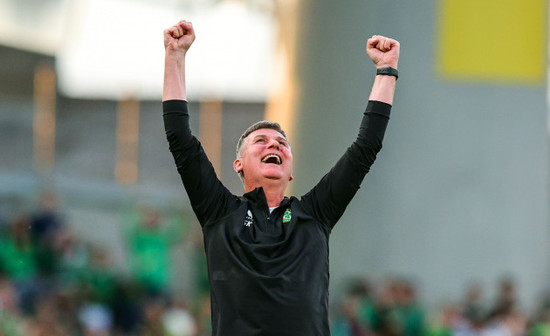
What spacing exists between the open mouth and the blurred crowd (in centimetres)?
592

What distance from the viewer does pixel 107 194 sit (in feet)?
58.4

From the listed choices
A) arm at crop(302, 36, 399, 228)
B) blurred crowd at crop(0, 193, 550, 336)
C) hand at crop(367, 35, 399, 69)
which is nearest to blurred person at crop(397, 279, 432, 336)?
blurred crowd at crop(0, 193, 550, 336)

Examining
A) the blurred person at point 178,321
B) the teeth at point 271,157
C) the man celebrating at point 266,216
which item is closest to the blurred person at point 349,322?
the blurred person at point 178,321

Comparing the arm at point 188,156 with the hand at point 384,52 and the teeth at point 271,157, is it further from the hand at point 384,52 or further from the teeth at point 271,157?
the hand at point 384,52

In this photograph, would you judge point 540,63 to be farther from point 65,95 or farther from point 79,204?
point 65,95

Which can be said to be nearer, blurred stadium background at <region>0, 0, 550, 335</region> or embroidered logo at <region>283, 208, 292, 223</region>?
embroidered logo at <region>283, 208, 292, 223</region>

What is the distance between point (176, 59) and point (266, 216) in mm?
717

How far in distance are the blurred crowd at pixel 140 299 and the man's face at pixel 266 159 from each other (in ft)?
19.3

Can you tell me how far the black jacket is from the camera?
13.5ft

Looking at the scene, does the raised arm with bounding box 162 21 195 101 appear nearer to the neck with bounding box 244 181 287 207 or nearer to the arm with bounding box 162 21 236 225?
the arm with bounding box 162 21 236 225

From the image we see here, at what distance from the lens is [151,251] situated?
12.5 metres

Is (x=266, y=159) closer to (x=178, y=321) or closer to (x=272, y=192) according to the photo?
(x=272, y=192)

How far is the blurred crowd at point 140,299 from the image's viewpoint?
420 inches

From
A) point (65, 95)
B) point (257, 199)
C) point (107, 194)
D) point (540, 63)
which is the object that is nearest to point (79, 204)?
point (107, 194)
